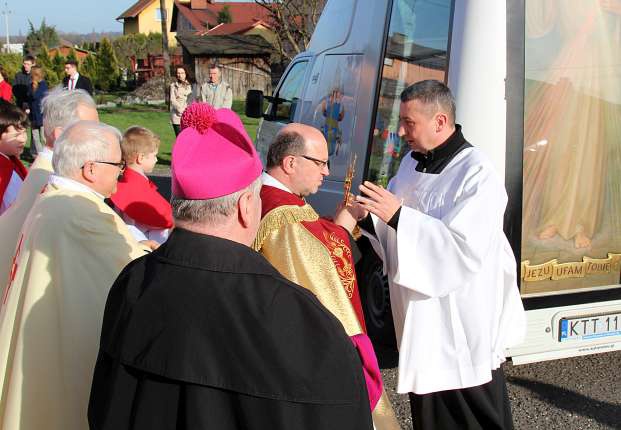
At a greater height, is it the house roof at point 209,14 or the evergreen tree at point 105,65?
the house roof at point 209,14

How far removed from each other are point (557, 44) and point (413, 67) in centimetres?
106

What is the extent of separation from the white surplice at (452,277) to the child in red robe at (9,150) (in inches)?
95.7

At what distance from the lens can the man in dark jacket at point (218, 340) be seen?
141 cm

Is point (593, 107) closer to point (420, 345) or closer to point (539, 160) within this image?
point (539, 160)

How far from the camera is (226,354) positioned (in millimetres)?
1425

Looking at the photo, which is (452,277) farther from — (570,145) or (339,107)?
(339,107)

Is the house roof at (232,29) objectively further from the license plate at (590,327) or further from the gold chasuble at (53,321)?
the gold chasuble at (53,321)

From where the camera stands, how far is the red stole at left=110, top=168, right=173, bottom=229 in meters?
4.21

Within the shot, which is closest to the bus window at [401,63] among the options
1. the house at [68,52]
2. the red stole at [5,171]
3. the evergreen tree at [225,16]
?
the red stole at [5,171]

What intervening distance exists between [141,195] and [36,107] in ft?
36.3

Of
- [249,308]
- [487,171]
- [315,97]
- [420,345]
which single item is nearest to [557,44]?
[487,171]

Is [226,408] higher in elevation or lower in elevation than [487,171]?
lower

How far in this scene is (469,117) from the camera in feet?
12.6

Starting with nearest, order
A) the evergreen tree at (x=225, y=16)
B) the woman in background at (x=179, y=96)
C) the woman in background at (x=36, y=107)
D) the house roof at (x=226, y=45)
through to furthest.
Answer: the woman in background at (x=179, y=96)
the woman in background at (x=36, y=107)
the house roof at (x=226, y=45)
the evergreen tree at (x=225, y=16)
